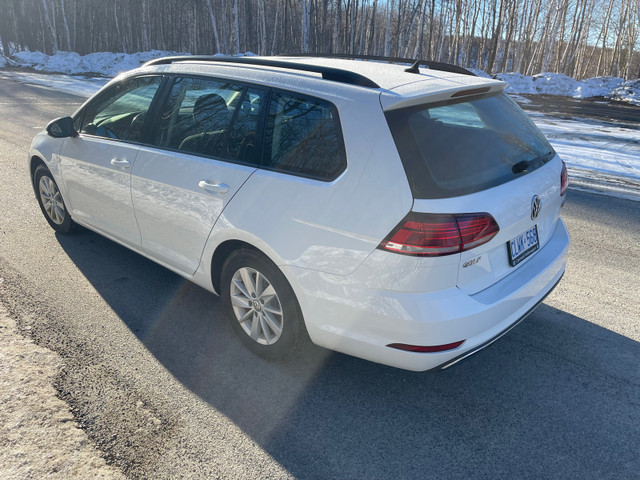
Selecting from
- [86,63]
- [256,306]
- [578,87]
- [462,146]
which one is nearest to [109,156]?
[256,306]

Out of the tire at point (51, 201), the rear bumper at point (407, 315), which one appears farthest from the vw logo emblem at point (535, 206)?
the tire at point (51, 201)

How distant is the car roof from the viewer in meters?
2.63

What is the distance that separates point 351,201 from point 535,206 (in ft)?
3.58

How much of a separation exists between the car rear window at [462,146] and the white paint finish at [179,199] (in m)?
1.02

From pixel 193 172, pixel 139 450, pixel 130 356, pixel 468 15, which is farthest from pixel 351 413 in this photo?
pixel 468 15

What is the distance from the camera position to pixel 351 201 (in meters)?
2.50

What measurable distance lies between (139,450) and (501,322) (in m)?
1.99

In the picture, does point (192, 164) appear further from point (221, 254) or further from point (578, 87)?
point (578, 87)

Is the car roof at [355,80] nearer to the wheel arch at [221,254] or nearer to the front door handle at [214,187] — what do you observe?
the front door handle at [214,187]

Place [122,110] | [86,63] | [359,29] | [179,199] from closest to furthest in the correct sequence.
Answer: [179,199] < [122,110] < [86,63] < [359,29]

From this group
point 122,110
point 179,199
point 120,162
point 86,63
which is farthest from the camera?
point 86,63

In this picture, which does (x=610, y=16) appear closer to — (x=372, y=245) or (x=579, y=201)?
(x=579, y=201)

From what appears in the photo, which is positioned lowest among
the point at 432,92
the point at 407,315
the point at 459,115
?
the point at 407,315

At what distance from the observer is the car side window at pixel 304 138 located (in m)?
2.65
